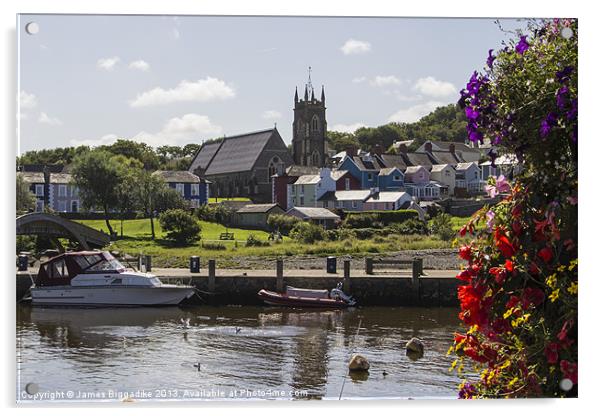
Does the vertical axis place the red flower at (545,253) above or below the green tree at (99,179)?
below

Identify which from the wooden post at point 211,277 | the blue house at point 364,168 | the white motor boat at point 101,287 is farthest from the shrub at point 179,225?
the wooden post at point 211,277

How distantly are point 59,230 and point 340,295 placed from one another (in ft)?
27.1

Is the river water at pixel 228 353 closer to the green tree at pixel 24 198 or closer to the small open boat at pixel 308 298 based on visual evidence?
the small open boat at pixel 308 298

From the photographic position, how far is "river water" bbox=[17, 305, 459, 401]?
7.04 meters

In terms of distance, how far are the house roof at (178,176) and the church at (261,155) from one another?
0.13 m

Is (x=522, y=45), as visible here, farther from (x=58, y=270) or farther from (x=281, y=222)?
(x=58, y=270)

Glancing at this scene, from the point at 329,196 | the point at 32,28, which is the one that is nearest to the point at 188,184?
the point at 329,196

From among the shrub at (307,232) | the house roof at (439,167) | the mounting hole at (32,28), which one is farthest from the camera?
the shrub at (307,232)

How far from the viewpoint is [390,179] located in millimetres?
11602

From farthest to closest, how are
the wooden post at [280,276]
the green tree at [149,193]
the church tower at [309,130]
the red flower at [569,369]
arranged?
the wooden post at [280,276], the green tree at [149,193], the church tower at [309,130], the red flower at [569,369]

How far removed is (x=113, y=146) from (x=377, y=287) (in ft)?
33.2

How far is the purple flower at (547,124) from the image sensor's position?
3.45 metres
